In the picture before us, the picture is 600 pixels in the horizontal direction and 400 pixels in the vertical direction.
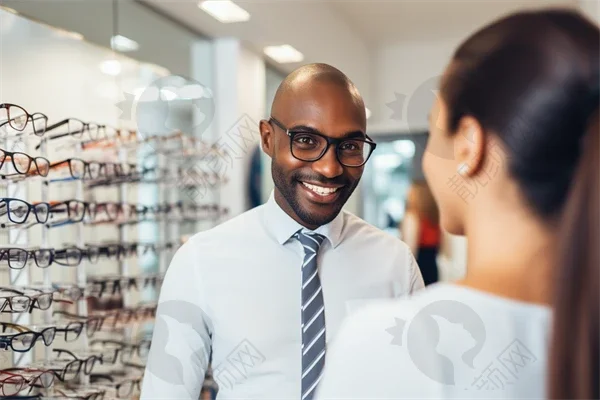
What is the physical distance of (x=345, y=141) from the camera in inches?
48.4

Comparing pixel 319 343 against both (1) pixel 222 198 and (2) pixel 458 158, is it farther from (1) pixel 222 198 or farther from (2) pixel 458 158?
(1) pixel 222 198

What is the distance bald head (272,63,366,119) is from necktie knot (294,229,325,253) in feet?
0.82

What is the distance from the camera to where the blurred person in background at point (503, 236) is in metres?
0.51

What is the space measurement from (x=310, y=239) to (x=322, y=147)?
205 millimetres

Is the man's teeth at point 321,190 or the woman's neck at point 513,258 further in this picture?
the man's teeth at point 321,190

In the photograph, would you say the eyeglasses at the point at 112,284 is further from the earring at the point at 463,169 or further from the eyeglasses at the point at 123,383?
the earring at the point at 463,169

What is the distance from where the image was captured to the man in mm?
1245

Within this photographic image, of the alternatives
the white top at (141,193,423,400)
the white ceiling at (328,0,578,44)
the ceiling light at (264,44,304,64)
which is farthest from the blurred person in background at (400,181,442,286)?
the white top at (141,193,423,400)

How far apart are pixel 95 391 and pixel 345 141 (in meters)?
1.44

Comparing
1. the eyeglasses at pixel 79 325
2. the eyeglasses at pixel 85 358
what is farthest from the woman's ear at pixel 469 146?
the eyeglasses at pixel 85 358

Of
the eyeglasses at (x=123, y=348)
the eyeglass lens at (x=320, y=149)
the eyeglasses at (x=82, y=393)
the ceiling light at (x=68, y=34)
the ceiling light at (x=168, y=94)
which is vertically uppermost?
the ceiling light at (x=68, y=34)

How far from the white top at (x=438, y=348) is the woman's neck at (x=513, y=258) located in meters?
0.01

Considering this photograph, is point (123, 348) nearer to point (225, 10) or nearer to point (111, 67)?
point (111, 67)

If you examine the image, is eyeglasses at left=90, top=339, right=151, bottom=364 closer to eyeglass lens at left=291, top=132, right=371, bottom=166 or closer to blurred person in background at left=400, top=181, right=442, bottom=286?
blurred person in background at left=400, top=181, right=442, bottom=286
